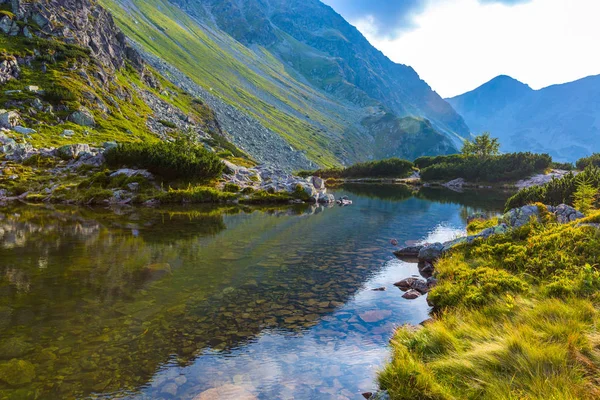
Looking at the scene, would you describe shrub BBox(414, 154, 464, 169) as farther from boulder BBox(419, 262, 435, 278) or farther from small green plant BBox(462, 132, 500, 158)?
boulder BBox(419, 262, 435, 278)

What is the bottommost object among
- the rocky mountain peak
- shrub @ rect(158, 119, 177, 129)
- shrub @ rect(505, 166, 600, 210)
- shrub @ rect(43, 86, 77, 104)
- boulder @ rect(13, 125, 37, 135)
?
shrub @ rect(505, 166, 600, 210)

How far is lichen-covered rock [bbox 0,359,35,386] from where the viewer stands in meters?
9.23

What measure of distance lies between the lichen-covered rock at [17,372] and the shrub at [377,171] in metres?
123

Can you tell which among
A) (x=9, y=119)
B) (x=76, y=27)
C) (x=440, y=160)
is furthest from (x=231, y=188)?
(x=440, y=160)

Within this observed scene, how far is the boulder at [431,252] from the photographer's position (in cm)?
2244

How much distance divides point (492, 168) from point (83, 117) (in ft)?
380

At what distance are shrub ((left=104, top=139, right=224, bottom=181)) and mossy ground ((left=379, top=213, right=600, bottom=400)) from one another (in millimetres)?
48395

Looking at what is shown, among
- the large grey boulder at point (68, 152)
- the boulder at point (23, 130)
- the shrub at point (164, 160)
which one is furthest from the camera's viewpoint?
the boulder at point (23, 130)

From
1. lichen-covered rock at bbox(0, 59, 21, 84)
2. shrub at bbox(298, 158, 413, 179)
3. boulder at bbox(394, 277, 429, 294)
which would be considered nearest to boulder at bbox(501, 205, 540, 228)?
boulder at bbox(394, 277, 429, 294)

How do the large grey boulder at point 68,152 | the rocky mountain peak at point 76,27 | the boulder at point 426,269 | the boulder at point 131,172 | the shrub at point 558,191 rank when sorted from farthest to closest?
the rocky mountain peak at point 76,27 < the large grey boulder at point 68,152 < the boulder at point 131,172 < the shrub at point 558,191 < the boulder at point 426,269

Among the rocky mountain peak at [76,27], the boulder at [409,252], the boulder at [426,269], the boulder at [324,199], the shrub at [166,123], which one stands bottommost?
the boulder at [426,269]

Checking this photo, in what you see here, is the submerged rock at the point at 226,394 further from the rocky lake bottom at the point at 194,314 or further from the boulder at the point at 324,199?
the boulder at the point at 324,199

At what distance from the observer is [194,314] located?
13.8 meters

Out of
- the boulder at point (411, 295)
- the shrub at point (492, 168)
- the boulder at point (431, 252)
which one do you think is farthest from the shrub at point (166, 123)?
the boulder at point (411, 295)
